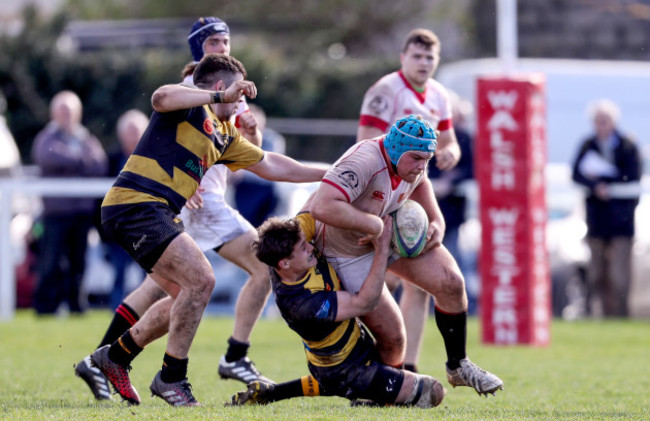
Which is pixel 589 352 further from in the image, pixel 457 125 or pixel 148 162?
pixel 148 162

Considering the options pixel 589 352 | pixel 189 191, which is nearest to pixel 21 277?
pixel 589 352

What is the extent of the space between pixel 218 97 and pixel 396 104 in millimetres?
2294

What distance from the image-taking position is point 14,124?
23.3 m

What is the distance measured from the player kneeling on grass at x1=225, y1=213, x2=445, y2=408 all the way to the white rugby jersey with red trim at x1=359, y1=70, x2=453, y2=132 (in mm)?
1822

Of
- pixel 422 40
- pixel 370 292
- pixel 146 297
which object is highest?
pixel 422 40

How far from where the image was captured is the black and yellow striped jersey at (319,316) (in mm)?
6730

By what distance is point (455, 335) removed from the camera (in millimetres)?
7246

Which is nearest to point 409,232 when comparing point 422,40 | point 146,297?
point 146,297

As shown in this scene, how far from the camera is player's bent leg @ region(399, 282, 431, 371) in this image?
8289 mm

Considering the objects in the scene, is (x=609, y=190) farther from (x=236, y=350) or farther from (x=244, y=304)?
(x=236, y=350)

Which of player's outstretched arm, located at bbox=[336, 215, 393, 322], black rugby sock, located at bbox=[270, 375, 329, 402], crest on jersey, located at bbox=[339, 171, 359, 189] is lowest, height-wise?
black rugby sock, located at bbox=[270, 375, 329, 402]

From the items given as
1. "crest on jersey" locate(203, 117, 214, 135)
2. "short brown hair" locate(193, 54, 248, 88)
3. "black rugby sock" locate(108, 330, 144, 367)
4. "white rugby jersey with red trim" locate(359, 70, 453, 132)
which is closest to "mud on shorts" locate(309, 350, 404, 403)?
"black rugby sock" locate(108, 330, 144, 367)

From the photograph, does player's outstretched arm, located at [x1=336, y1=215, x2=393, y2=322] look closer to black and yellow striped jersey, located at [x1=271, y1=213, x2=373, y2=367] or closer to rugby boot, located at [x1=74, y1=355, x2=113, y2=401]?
black and yellow striped jersey, located at [x1=271, y1=213, x2=373, y2=367]

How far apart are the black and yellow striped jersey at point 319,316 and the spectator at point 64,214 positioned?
25.2ft
